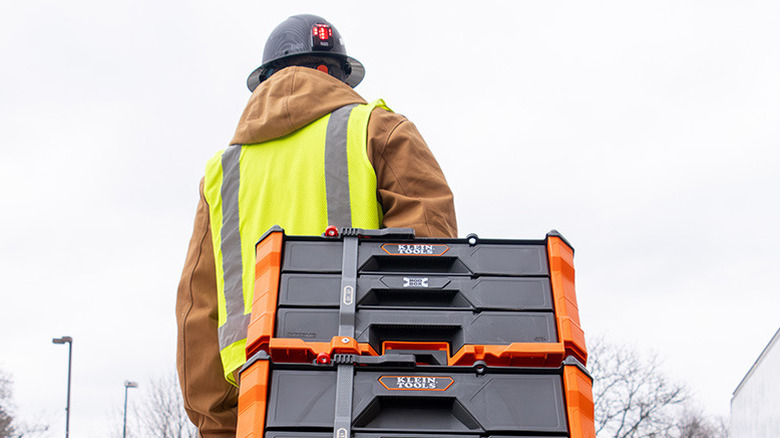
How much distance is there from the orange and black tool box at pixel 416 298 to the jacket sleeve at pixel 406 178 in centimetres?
46

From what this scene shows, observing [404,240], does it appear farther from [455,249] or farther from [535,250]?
[535,250]

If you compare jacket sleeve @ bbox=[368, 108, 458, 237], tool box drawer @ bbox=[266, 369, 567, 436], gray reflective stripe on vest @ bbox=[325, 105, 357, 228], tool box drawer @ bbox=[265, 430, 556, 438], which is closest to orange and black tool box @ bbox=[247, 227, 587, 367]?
tool box drawer @ bbox=[266, 369, 567, 436]

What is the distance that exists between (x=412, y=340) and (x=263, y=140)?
4.79 ft

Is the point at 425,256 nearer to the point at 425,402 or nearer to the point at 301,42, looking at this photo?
the point at 425,402

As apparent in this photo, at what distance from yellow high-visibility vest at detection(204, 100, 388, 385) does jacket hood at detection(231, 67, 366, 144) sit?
57 millimetres

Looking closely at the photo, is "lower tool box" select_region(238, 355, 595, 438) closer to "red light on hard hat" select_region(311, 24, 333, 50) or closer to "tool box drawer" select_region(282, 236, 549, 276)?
"tool box drawer" select_region(282, 236, 549, 276)

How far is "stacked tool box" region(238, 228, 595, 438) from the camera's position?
239 cm

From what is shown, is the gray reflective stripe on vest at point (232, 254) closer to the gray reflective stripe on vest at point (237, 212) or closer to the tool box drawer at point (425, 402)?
the gray reflective stripe on vest at point (237, 212)

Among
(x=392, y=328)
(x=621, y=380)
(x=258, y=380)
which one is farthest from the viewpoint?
(x=621, y=380)

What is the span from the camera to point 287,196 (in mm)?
3537

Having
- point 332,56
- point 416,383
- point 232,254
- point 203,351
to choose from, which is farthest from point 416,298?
point 332,56

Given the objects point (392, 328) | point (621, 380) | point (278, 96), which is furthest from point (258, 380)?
point (621, 380)

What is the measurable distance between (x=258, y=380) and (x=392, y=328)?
518 millimetres

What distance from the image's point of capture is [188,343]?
3.72 meters
